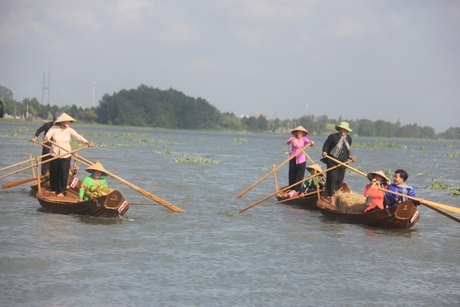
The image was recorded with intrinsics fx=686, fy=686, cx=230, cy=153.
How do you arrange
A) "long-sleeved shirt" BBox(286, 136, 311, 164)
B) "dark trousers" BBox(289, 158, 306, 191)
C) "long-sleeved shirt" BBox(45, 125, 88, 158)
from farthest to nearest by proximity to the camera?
1. "dark trousers" BBox(289, 158, 306, 191)
2. "long-sleeved shirt" BBox(286, 136, 311, 164)
3. "long-sleeved shirt" BBox(45, 125, 88, 158)

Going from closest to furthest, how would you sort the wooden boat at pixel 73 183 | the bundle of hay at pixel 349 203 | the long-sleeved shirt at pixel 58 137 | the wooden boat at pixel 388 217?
the wooden boat at pixel 388 217
the bundle of hay at pixel 349 203
the long-sleeved shirt at pixel 58 137
the wooden boat at pixel 73 183

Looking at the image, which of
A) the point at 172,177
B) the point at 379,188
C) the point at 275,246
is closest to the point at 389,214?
the point at 379,188

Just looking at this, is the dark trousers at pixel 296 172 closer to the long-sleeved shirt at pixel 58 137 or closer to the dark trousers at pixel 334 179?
the dark trousers at pixel 334 179

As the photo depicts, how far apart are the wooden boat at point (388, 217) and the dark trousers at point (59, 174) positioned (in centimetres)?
480

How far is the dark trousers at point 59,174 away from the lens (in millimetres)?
12328

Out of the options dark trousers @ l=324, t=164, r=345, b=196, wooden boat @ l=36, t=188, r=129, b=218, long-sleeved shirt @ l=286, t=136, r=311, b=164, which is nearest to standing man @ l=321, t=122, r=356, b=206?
dark trousers @ l=324, t=164, r=345, b=196

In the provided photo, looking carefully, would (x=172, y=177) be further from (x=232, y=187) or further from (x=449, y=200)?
(x=449, y=200)

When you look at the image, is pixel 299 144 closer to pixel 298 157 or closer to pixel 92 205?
pixel 298 157

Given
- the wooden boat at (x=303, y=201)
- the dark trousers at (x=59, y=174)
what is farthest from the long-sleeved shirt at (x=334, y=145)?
the dark trousers at (x=59, y=174)

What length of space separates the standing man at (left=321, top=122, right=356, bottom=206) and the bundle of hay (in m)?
0.24

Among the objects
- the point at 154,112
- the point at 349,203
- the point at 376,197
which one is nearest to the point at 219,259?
the point at 376,197

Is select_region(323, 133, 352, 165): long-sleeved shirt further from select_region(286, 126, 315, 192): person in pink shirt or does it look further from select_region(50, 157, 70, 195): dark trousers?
select_region(50, 157, 70, 195): dark trousers

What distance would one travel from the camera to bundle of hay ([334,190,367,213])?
12.0 m

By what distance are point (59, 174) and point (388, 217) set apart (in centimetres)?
587
